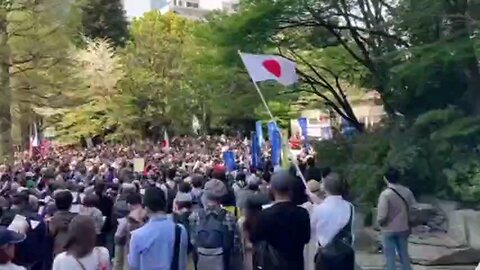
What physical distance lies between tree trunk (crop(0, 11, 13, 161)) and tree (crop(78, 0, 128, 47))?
2697cm

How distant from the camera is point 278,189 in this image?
5797 mm

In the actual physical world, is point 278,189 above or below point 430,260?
above

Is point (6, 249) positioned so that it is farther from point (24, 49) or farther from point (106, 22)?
point (106, 22)

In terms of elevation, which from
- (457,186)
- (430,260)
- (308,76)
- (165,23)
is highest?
(165,23)

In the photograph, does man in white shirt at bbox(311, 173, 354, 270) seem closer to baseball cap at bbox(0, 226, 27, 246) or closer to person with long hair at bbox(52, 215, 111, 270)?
person with long hair at bbox(52, 215, 111, 270)

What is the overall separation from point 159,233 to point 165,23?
4778 cm

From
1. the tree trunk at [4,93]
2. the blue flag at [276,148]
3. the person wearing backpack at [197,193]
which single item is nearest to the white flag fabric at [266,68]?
the person wearing backpack at [197,193]

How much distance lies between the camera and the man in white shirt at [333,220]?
646 centimetres

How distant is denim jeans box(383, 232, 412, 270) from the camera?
8984mm

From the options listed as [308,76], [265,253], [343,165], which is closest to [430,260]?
[343,165]

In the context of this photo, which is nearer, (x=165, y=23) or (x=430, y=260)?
(x=430, y=260)

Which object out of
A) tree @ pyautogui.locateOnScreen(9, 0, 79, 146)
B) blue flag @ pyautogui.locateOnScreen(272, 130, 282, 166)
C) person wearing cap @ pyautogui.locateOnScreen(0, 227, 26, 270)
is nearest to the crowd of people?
person wearing cap @ pyautogui.locateOnScreen(0, 227, 26, 270)

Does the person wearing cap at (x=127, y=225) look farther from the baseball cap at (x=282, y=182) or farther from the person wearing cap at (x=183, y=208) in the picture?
the baseball cap at (x=282, y=182)

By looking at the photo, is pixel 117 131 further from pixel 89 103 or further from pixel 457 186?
pixel 457 186
